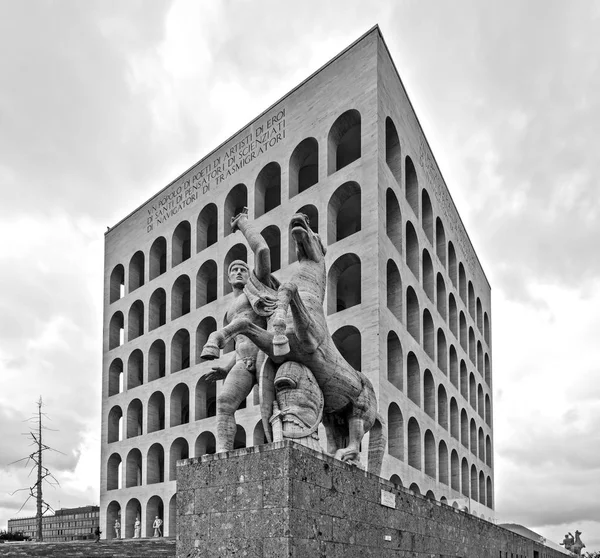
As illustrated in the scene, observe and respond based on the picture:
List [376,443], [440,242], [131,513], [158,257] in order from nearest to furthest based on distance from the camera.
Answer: [376,443] < [440,242] < [131,513] < [158,257]

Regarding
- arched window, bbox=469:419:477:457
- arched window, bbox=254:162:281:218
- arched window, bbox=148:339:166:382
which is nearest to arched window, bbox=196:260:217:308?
arched window, bbox=254:162:281:218

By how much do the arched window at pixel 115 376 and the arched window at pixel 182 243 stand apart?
9474 mm

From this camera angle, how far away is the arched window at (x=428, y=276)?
43.3 metres

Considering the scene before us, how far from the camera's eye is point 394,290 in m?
37.4

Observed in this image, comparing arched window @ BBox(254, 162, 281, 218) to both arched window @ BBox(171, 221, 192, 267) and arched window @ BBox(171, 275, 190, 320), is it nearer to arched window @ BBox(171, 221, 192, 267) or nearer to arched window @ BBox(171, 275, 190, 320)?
arched window @ BBox(171, 221, 192, 267)

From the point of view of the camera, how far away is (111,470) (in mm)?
52688

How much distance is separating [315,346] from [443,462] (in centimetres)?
3607

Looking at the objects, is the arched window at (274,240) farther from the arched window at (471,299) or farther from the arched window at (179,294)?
the arched window at (471,299)

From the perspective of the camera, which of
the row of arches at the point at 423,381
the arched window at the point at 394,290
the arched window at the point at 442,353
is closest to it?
the row of arches at the point at 423,381

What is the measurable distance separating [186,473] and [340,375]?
2.40 m

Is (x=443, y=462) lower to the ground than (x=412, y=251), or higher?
lower

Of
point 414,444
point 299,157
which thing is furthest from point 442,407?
point 299,157

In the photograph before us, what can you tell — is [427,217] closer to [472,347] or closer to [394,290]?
[394,290]

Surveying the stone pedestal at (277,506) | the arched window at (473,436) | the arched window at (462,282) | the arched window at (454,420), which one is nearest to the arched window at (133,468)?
the arched window at (454,420)
